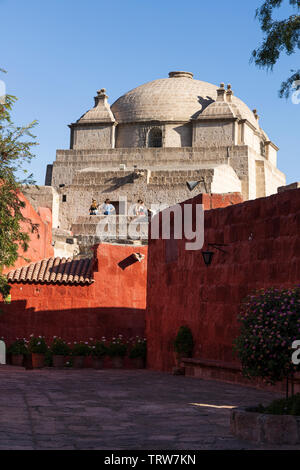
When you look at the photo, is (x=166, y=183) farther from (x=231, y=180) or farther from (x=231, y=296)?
(x=231, y=296)

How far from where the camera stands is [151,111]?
43531mm

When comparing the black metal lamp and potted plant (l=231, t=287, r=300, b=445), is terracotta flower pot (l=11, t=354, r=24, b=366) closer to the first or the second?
the black metal lamp

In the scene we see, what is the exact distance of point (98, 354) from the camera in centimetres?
1664

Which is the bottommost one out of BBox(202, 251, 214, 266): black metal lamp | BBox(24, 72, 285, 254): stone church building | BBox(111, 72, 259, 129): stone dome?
BBox(202, 251, 214, 266): black metal lamp

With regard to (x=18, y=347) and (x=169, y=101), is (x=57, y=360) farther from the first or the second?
(x=169, y=101)

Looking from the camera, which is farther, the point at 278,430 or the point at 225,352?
the point at 225,352

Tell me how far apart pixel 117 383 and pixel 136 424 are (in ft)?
15.0

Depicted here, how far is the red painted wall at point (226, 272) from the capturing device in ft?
33.6

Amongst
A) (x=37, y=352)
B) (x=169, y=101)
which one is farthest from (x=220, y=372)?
(x=169, y=101)

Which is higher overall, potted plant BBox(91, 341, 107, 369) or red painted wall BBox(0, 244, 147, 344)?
red painted wall BBox(0, 244, 147, 344)

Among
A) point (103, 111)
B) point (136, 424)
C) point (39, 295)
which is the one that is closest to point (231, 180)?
point (103, 111)

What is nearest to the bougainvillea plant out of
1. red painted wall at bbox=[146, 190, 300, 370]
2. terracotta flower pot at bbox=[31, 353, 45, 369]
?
red painted wall at bbox=[146, 190, 300, 370]

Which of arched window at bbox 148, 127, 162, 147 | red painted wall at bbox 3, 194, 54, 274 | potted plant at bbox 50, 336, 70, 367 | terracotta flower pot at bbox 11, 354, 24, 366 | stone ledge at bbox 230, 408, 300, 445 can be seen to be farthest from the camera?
arched window at bbox 148, 127, 162, 147

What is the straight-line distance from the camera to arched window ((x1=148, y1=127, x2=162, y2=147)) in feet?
143
